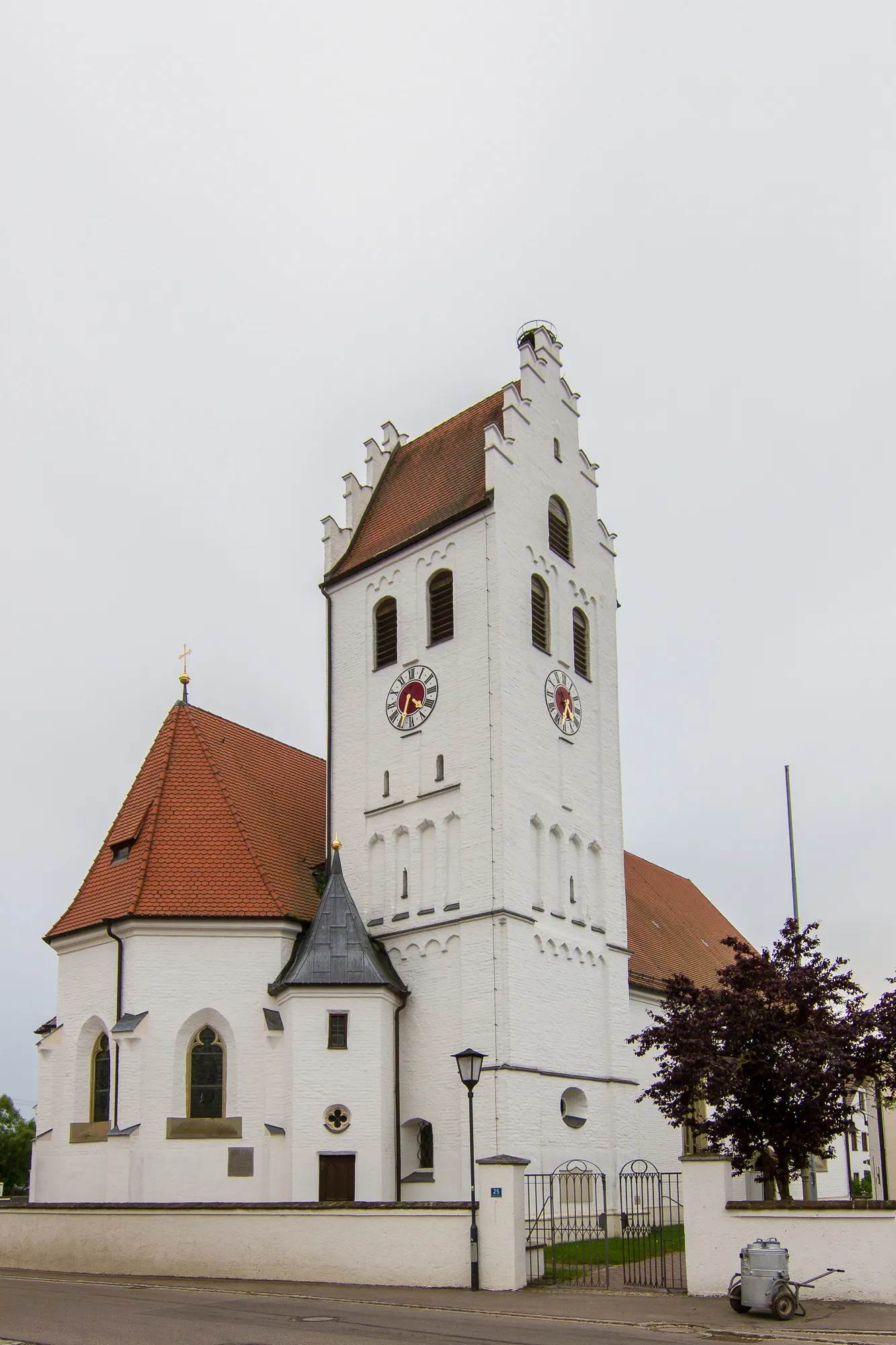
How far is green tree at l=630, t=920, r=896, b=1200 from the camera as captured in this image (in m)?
22.2

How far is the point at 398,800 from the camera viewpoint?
30.9 meters

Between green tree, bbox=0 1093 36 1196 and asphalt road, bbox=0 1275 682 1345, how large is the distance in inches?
2069

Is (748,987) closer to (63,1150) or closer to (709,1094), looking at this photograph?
(709,1094)

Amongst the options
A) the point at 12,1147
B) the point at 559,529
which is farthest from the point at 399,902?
the point at 12,1147

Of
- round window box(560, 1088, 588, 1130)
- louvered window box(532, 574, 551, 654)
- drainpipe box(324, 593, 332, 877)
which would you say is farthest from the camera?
drainpipe box(324, 593, 332, 877)

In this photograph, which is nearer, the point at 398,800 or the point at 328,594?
the point at 398,800

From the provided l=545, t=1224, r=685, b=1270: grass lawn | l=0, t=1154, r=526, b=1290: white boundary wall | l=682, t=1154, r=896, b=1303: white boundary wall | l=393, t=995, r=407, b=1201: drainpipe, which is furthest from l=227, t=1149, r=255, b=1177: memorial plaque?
l=682, t=1154, r=896, b=1303: white boundary wall

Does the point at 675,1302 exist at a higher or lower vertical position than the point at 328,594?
lower

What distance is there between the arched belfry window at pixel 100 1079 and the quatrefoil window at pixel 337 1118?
4966mm

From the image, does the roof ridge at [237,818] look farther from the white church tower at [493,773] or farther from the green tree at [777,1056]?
the green tree at [777,1056]

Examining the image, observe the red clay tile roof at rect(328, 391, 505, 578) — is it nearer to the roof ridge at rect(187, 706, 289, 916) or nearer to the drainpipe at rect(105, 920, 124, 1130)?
the roof ridge at rect(187, 706, 289, 916)

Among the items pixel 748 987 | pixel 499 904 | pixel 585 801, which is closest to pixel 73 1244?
pixel 499 904

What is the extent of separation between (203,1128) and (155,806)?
743 centimetres

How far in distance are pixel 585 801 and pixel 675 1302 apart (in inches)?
617
